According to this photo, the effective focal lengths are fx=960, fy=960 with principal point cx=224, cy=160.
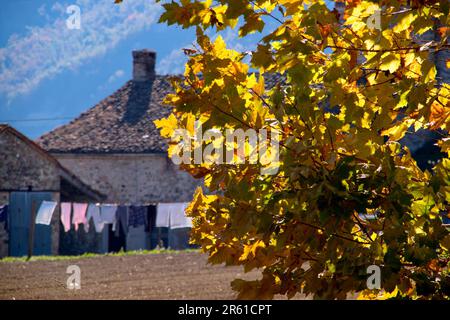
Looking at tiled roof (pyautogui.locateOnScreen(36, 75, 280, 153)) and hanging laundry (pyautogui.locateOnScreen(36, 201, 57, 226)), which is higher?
tiled roof (pyautogui.locateOnScreen(36, 75, 280, 153))

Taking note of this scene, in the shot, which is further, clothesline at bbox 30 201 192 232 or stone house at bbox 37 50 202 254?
stone house at bbox 37 50 202 254

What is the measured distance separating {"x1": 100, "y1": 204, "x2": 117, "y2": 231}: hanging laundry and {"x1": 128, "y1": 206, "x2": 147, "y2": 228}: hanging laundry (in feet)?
1.94

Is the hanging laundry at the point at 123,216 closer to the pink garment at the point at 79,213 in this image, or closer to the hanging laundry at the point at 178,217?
the pink garment at the point at 79,213

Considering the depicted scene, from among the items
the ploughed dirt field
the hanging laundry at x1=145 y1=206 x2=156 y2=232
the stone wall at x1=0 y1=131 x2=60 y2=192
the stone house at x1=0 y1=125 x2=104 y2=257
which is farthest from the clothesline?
the ploughed dirt field

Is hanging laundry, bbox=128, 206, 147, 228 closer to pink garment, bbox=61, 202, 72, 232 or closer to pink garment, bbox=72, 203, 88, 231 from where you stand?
pink garment, bbox=72, 203, 88, 231

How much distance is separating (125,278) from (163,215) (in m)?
10.9

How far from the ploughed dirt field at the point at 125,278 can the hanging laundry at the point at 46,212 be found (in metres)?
2.94

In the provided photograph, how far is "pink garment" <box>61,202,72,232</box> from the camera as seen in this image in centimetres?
2803

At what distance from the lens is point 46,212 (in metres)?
27.2

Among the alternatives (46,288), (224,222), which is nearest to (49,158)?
(46,288)

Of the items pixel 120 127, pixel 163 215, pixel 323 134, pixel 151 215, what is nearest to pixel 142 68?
pixel 120 127

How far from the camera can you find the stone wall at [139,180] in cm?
3278

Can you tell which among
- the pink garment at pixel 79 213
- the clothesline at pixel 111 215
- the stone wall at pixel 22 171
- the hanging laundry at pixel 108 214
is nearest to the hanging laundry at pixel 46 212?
the clothesline at pixel 111 215
